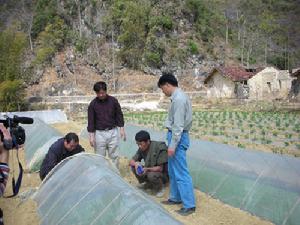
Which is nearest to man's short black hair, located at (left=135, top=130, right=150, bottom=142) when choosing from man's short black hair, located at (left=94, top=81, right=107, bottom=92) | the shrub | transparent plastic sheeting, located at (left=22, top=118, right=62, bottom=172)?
man's short black hair, located at (left=94, top=81, right=107, bottom=92)

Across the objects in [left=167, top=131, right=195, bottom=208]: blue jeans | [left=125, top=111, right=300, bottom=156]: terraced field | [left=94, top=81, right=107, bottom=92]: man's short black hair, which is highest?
[left=94, top=81, right=107, bottom=92]: man's short black hair

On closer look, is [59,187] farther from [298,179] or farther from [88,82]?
[88,82]

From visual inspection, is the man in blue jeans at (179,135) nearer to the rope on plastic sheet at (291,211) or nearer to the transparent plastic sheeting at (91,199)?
the transparent plastic sheeting at (91,199)

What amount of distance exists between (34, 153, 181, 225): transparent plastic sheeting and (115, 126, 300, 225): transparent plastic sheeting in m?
1.70

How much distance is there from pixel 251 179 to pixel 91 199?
243 cm

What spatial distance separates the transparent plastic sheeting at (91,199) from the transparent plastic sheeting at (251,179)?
5.59ft

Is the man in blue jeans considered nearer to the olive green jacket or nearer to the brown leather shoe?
the brown leather shoe

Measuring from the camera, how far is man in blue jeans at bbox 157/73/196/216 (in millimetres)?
4781

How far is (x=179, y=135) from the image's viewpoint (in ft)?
15.6

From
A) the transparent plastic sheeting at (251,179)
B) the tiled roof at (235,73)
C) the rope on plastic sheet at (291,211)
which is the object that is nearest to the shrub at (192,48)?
the tiled roof at (235,73)

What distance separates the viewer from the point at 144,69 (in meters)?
41.8

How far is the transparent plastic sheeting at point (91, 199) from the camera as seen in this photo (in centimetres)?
332

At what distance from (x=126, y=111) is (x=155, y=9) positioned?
20.7 m

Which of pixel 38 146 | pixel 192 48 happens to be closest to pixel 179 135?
pixel 38 146
